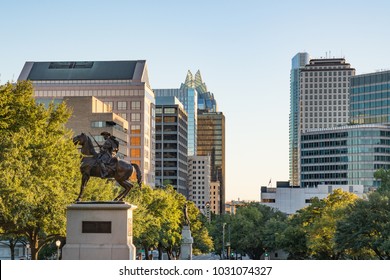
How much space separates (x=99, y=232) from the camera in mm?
36188

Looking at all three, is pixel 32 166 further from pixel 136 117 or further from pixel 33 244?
pixel 136 117

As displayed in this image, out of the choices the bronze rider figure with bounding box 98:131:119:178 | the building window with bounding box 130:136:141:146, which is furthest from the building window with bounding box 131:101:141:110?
the bronze rider figure with bounding box 98:131:119:178

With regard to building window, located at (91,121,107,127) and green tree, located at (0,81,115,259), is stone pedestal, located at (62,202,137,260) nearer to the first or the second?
green tree, located at (0,81,115,259)

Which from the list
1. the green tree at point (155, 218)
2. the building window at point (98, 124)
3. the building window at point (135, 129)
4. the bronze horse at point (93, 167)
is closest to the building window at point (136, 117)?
the building window at point (135, 129)

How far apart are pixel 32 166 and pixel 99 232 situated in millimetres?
12691

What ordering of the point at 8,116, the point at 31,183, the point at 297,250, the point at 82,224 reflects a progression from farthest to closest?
the point at 297,250, the point at 8,116, the point at 31,183, the point at 82,224

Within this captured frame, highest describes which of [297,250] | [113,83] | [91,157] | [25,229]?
[113,83]

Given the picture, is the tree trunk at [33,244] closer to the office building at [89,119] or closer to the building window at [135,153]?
the office building at [89,119]

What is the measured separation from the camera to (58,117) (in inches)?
2051

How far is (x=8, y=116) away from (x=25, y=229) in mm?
7781

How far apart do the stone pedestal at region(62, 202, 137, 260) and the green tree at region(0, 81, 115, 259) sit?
9310 millimetres
